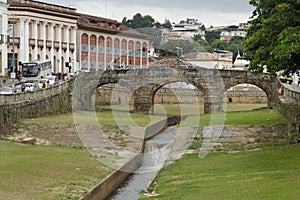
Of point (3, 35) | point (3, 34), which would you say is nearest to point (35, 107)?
point (3, 35)

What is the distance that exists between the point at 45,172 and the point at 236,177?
10.0 metres

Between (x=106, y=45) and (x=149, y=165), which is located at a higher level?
(x=106, y=45)

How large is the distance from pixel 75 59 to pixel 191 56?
2767cm

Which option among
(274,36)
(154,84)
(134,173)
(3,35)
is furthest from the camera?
(154,84)

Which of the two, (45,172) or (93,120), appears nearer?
(45,172)

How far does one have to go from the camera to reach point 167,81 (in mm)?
90688

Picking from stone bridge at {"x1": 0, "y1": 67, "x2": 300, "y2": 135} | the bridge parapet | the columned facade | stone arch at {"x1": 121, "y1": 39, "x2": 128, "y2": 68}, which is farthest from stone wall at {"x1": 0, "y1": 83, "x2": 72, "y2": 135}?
stone arch at {"x1": 121, "y1": 39, "x2": 128, "y2": 68}

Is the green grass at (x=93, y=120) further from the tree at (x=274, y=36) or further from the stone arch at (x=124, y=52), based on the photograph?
the stone arch at (x=124, y=52)

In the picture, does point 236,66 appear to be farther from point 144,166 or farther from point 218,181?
point 218,181

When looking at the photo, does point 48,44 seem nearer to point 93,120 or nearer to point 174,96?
point 174,96

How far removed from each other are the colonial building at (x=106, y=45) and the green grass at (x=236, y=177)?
7417 centimetres

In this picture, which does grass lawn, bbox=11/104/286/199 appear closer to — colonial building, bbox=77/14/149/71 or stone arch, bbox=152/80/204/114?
stone arch, bbox=152/80/204/114

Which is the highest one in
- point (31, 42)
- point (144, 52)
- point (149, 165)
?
point (31, 42)

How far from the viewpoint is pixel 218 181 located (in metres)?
36.7
